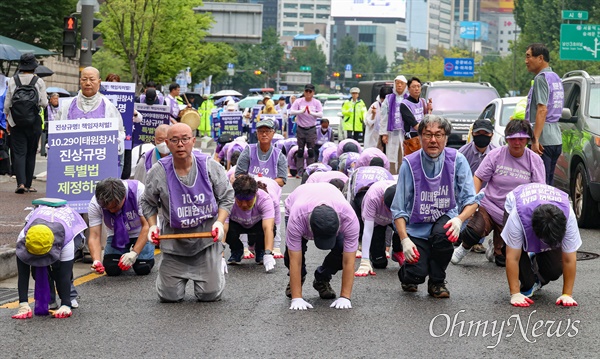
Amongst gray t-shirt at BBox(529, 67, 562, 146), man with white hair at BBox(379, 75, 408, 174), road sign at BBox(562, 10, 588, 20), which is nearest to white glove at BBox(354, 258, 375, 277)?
gray t-shirt at BBox(529, 67, 562, 146)

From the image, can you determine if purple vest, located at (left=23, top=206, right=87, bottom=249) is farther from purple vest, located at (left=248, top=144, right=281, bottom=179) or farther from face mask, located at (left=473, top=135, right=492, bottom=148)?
face mask, located at (left=473, top=135, right=492, bottom=148)

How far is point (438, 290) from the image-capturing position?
384 inches

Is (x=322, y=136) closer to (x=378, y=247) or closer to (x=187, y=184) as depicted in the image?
(x=378, y=247)

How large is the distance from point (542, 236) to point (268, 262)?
3.31m

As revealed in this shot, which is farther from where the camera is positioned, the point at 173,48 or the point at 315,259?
the point at 173,48

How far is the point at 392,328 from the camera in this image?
8.36 m

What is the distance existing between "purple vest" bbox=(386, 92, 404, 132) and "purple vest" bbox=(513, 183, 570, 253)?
9.53 m

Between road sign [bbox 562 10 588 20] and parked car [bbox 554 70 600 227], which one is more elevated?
road sign [bbox 562 10 588 20]

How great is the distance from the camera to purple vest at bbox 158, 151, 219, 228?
9.55 metres

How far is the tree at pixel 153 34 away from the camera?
41.2 m

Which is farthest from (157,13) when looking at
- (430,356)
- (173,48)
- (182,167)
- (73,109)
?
(430,356)

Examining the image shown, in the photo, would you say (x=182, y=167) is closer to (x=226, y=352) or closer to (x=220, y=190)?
(x=220, y=190)

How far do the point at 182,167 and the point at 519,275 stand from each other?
2930 millimetres

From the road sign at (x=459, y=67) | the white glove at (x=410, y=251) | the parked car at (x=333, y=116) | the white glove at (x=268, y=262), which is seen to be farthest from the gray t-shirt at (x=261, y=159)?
the road sign at (x=459, y=67)
